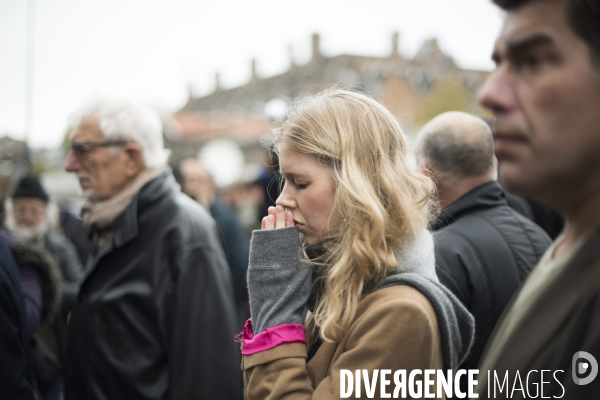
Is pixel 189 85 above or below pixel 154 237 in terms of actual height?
above

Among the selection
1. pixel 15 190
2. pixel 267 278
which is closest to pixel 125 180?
pixel 267 278

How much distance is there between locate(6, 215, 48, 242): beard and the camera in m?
6.17

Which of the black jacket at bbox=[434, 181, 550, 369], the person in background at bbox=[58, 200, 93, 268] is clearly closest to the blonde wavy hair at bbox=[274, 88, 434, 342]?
the black jacket at bbox=[434, 181, 550, 369]

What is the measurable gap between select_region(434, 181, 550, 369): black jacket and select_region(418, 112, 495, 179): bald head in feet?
0.50

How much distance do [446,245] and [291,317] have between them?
4.23 feet

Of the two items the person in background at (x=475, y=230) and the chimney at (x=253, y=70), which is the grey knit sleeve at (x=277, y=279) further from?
the chimney at (x=253, y=70)

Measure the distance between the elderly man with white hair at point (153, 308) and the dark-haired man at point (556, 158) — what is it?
217cm

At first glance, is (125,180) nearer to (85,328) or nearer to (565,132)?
(85,328)

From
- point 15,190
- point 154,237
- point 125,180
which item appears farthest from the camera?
point 15,190

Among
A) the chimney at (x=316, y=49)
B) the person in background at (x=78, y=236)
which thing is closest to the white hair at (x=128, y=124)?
the person in background at (x=78, y=236)

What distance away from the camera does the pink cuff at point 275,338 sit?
1890 mm

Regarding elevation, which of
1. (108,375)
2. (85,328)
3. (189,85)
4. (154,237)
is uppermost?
(189,85)

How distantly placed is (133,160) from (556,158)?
2.91 meters

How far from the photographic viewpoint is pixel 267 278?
204 centimetres
